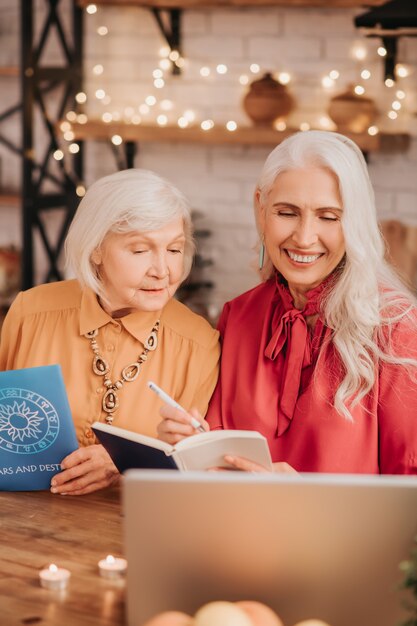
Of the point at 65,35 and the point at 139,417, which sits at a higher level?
the point at 65,35

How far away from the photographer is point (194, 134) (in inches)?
159

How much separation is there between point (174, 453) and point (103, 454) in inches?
16.1

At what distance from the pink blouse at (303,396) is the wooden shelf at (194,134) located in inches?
74.6

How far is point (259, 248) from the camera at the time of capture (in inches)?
84.9

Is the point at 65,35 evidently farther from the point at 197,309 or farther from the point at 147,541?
the point at 147,541

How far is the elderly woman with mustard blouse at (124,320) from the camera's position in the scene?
6.53ft

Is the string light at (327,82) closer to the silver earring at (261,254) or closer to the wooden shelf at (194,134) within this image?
the wooden shelf at (194,134)

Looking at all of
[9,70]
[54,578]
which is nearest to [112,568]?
[54,578]

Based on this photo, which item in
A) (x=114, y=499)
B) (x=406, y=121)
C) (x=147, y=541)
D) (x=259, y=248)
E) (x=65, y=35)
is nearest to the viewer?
(x=147, y=541)

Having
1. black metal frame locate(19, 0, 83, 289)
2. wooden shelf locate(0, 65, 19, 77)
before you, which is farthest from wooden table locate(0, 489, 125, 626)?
wooden shelf locate(0, 65, 19, 77)

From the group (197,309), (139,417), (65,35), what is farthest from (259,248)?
(65,35)

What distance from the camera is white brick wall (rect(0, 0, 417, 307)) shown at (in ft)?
13.2

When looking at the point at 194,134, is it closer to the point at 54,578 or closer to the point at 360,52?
the point at 360,52

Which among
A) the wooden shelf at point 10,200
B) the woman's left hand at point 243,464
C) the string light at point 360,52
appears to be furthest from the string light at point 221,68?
the woman's left hand at point 243,464
